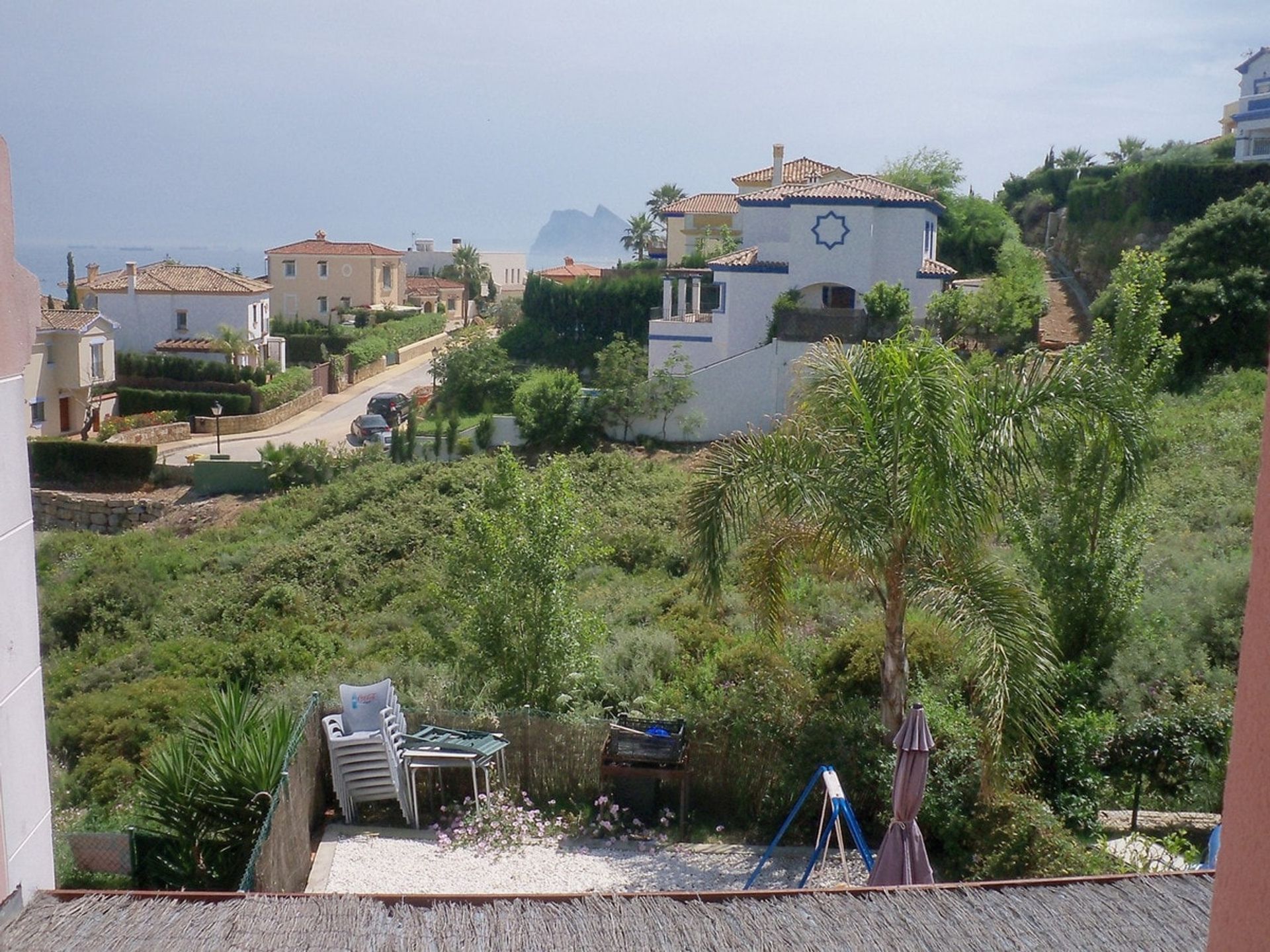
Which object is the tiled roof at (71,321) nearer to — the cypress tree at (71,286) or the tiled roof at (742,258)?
the cypress tree at (71,286)

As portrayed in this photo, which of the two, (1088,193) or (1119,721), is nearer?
(1119,721)

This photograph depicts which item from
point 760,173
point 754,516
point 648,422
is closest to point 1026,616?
point 754,516

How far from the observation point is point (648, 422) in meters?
31.4

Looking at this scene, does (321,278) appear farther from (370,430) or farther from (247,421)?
(370,430)

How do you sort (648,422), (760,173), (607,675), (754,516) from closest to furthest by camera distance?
1. (754,516)
2. (607,675)
3. (648,422)
4. (760,173)

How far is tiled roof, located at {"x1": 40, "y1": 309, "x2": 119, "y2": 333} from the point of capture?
140 feet

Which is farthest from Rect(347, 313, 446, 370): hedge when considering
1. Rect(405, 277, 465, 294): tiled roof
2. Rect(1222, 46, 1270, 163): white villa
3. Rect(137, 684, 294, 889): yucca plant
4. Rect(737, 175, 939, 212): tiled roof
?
Rect(137, 684, 294, 889): yucca plant

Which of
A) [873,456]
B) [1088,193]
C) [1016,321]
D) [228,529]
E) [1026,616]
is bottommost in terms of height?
[228,529]

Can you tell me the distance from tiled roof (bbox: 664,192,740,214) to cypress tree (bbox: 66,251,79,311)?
27706mm

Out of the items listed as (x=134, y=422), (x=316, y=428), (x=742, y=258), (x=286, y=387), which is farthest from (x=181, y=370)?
(x=742, y=258)

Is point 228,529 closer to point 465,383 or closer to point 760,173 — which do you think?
point 465,383

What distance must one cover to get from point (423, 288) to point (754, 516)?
227 ft

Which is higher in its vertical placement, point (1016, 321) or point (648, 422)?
point (1016, 321)

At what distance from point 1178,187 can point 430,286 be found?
5129 cm
